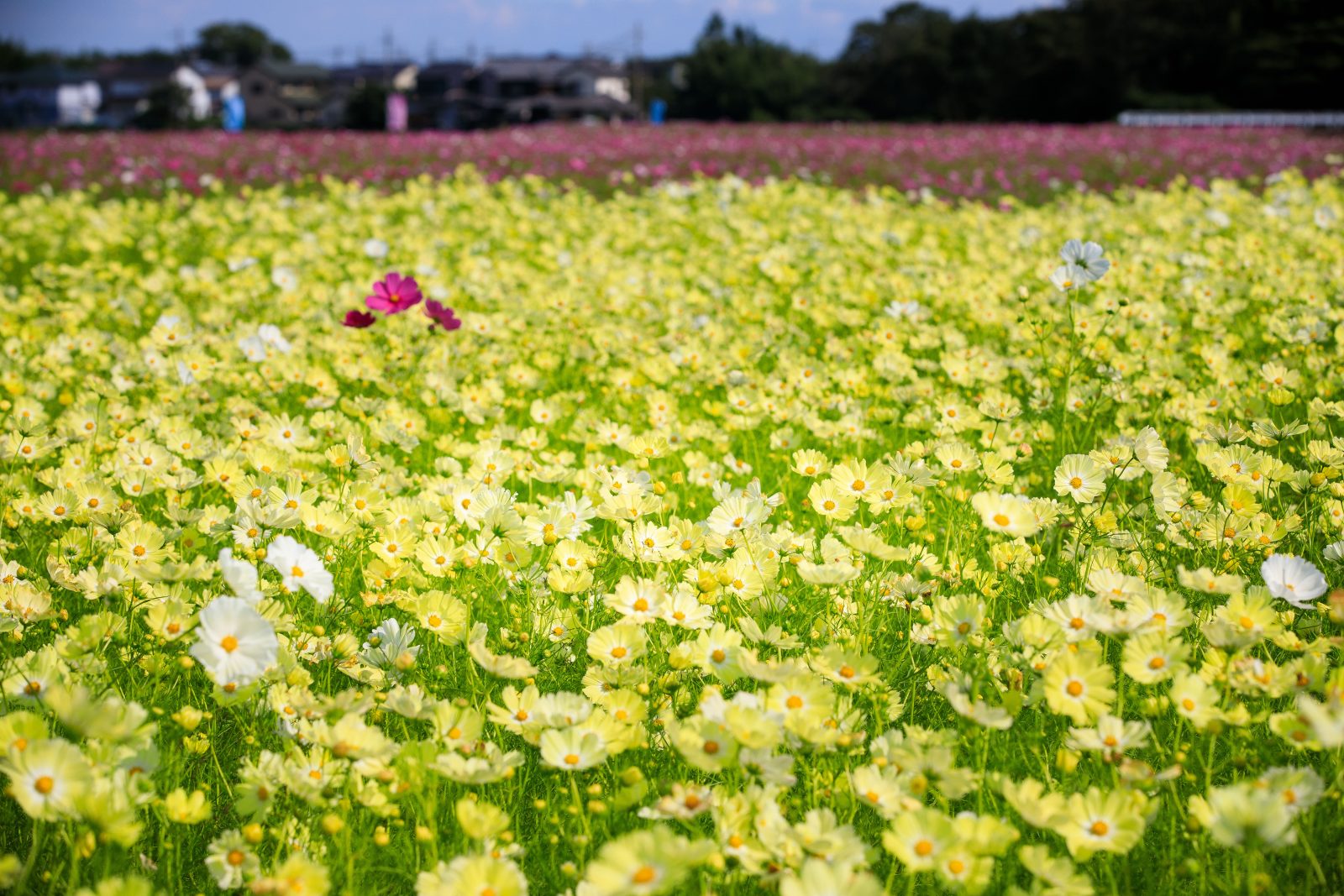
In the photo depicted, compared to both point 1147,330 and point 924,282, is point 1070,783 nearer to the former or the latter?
point 1147,330

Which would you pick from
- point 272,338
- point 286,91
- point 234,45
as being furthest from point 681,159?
point 234,45

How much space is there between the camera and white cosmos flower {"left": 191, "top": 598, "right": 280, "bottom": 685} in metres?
1.32

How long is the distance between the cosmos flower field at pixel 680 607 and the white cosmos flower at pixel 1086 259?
0.07ft

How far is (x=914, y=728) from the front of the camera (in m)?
1.42

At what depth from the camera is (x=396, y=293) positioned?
3406mm

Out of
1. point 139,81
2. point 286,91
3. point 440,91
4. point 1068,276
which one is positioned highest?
point 139,81

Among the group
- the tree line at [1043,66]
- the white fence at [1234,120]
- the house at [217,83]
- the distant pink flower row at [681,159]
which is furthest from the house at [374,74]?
the distant pink flower row at [681,159]

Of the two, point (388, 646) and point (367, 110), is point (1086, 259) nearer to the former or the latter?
point (388, 646)

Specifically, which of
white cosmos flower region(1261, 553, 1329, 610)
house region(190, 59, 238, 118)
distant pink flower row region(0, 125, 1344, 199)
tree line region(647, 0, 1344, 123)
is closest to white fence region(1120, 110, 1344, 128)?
distant pink flower row region(0, 125, 1344, 199)

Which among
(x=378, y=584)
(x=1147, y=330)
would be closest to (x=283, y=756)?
(x=378, y=584)

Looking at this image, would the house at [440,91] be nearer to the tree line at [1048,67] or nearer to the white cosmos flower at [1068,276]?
the tree line at [1048,67]

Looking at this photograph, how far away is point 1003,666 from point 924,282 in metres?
3.38

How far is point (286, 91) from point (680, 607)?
3946 inches

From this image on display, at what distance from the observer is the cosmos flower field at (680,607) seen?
1.27 m
